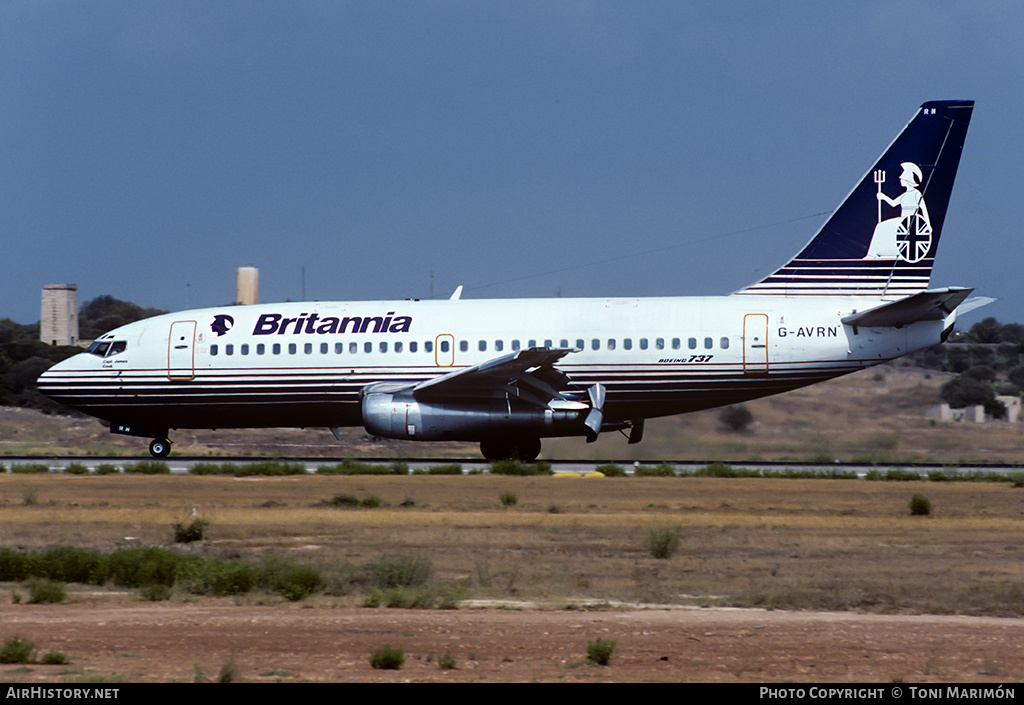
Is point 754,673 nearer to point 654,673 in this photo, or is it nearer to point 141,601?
point 654,673

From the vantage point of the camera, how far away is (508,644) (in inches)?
412

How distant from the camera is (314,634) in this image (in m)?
11.0

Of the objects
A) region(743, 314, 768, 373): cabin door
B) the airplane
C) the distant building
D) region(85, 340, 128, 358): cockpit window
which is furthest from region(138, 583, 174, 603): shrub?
the distant building

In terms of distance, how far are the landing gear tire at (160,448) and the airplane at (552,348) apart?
1.11 ft

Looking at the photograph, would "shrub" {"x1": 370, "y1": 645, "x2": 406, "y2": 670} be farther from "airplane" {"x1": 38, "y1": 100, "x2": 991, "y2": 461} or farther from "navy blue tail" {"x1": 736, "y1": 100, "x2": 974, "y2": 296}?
"navy blue tail" {"x1": 736, "y1": 100, "x2": 974, "y2": 296}

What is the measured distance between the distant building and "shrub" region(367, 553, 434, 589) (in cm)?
6374

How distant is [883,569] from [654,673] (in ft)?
23.1

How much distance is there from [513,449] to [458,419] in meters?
2.43

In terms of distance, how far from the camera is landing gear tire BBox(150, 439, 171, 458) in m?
30.5

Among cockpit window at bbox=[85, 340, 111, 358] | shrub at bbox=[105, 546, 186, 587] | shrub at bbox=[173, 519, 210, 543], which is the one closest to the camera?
shrub at bbox=[105, 546, 186, 587]

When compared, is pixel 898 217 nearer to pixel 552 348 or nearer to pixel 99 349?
pixel 552 348

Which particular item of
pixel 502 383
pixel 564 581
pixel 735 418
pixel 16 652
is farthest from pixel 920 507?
pixel 16 652

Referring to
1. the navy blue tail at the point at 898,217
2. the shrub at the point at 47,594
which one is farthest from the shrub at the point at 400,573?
the navy blue tail at the point at 898,217

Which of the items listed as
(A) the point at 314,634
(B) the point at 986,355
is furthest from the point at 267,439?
(B) the point at 986,355
